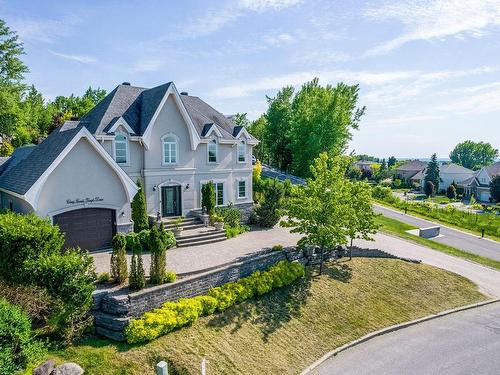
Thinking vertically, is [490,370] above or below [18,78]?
below

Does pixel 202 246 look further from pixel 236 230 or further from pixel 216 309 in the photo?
pixel 216 309

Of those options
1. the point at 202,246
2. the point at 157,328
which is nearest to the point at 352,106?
the point at 202,246

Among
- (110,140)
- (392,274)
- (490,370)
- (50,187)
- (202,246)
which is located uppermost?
(110,140)

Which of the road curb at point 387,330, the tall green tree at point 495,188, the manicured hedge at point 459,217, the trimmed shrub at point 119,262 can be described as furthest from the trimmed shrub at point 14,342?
the tall green tree at point 495,188

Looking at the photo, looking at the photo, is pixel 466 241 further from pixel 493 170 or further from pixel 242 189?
pixel 493 170

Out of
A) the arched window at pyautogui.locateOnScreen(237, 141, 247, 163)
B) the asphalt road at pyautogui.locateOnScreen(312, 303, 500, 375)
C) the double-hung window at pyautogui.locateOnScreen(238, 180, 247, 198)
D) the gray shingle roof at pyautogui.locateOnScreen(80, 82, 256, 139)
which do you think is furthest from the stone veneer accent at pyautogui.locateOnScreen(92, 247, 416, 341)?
the arched window at pyautogui.locateOnScreen(237, 141, 247, 163)

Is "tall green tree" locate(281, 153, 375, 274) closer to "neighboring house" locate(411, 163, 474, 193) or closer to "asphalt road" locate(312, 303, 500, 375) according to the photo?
"asphalt road" locate(312, 303, 500, 375)
